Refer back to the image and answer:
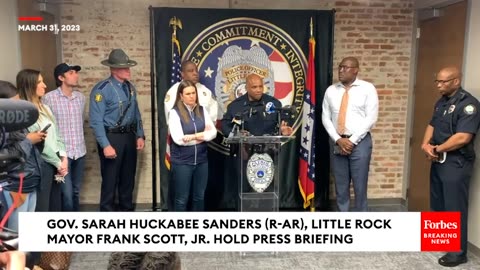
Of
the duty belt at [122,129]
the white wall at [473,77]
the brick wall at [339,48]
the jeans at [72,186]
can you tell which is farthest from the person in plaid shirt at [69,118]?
the white wall at [473,77]

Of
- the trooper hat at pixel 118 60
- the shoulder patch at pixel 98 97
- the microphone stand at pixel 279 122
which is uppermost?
the trooper hat at pixel 118 60

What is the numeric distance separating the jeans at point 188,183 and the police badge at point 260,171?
470mm

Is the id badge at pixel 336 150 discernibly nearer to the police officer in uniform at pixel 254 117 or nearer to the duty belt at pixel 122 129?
the police officer in uniform at pixel 254 117

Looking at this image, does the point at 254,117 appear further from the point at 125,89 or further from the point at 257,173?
the point at 125,89

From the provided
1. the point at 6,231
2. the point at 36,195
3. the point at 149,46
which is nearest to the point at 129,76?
the point at 149,46

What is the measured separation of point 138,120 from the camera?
373 centimetres

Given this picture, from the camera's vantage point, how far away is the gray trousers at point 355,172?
3514 millimetres

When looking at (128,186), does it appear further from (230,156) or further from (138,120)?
(230,156)

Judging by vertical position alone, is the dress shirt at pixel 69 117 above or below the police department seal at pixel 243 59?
below

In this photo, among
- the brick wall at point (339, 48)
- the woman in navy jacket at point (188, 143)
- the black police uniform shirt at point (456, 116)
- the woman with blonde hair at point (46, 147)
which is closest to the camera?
the woman with blonde hair at point (46, 147)

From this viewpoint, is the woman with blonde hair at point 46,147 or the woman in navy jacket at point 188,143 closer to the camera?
the woman with blonde hair at point 46,147

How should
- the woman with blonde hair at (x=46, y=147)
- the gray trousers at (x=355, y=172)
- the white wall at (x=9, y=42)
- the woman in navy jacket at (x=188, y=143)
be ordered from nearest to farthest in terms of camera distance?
the woman with blonde hair at (x=46, y=147) → the white wall at (x=9, y=42) → the woman in navy jacket at (x=188, y=143) → the gray trousers at (x=355, y=172)

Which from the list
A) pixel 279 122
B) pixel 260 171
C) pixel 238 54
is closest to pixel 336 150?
pixel 279 122

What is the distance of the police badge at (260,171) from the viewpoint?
3172 millimetres
